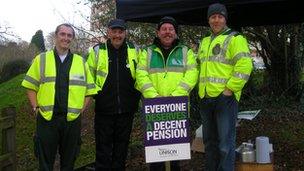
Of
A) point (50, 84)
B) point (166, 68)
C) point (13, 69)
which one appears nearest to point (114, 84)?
point (166, 68)

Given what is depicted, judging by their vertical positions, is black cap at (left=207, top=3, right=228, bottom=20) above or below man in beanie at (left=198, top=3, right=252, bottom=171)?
above

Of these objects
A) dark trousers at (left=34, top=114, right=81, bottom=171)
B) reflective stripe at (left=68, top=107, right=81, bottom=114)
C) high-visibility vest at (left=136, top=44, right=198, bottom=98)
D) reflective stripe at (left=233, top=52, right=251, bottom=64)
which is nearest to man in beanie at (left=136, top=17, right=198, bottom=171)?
high-visibility vest at (left=136, top=44, right=198, bottom=98)

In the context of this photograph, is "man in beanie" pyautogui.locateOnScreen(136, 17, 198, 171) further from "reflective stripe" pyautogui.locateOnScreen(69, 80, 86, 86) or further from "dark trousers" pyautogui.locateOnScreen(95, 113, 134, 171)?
"reflective stripe" pyautogui.locateOnScreen(69, 80, 86, 86)

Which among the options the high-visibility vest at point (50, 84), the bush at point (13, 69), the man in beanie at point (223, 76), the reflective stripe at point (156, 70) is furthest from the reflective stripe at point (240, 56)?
the bush at point (13, 69)

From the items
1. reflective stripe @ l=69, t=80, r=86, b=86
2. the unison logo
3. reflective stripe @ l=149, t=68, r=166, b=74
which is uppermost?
reflective stripe @ l=149, t=68, r=166, b=74

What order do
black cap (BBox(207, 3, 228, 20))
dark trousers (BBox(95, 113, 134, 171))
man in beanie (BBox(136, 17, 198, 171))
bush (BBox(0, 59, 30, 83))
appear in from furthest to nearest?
bush (BBox(0, 59, 30, 83)) → dark trousers (BBox(95, 113, 134, 171)) → man in beanie (BBox(136, 17, 198, 171)) → black cap (BBox(207, 3, 228, 20))

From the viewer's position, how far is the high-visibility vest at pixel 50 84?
5.35 meters

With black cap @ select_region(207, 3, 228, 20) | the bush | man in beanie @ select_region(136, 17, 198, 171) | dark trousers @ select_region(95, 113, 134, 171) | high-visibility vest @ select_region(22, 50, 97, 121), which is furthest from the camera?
the bush

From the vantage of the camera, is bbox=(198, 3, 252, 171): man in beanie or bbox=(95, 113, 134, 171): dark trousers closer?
bbox=(198, 3, 252, 171): man in beanie

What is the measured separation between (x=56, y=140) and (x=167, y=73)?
4.94 feet

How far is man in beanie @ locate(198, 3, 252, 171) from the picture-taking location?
5438mm

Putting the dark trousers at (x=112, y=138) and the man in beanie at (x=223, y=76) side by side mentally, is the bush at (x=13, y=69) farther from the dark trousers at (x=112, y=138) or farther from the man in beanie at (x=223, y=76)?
the man in beanie at (x=223, y=76)

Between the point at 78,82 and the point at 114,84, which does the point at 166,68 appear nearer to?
the point at 114,84

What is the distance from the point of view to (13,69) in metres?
26.4
